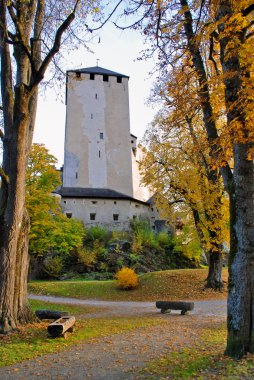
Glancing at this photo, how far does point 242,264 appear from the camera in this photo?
20.4ft

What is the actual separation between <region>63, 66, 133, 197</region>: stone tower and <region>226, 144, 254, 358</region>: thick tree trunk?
33.0m

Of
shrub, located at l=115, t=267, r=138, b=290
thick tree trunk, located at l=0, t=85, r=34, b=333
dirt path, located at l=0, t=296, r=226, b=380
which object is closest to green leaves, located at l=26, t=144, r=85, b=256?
shrub, located at l=115, t=267, r=138, b=290

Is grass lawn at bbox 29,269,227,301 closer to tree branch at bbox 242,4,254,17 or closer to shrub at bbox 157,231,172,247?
shrub at bbox 157,231,172,247

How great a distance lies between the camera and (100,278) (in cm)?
2723

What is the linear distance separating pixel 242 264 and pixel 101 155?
3516 centimetres

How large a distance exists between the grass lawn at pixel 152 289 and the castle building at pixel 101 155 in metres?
15.8

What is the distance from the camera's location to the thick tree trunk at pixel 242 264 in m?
6.00

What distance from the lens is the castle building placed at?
1455 inches

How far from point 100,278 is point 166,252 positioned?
8.52m

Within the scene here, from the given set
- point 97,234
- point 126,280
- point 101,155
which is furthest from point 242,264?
point 101,155

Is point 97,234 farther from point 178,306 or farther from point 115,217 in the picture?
point 178,306

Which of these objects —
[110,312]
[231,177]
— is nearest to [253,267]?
[231,177]

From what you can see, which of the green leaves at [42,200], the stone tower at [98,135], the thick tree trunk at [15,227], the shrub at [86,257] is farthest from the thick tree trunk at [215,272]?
the stone tower at [98,135]

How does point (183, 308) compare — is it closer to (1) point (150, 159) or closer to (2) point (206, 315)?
(2) point (206, 315)
